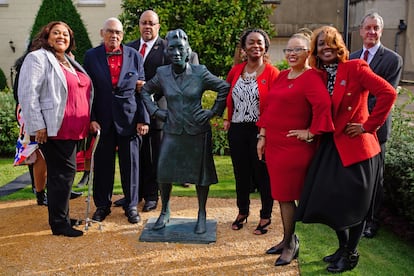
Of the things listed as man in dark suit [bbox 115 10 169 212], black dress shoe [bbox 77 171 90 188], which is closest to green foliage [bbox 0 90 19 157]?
black dress shoe [bbox 77 171 90 188]

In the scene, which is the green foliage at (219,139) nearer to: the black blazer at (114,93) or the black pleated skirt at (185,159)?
the black blazer at (114,93)

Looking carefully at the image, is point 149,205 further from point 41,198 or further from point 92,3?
point 92,3

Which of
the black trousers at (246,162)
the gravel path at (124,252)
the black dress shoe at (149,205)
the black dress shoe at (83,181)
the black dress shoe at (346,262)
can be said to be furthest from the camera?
the black dress shoe at (83,181)

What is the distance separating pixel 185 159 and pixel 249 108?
2.74ft

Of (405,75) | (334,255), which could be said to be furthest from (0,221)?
(405,75)

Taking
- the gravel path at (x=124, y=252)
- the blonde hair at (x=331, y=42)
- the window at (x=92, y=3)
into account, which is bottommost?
the gravel path at (x=124, y=252)

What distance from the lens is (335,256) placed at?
4121 mm

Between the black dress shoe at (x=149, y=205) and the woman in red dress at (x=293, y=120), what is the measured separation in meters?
2.14

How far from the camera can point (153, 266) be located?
163 inches

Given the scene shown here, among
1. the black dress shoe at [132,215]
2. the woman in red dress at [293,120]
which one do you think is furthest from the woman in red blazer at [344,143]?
the black dress shoe at [132,215]

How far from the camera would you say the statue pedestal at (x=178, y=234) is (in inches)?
183

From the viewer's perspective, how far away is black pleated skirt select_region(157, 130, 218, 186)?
4.52 meters

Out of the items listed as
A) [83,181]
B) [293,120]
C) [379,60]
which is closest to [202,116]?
[293,120]

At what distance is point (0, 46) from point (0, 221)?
14.1 m
